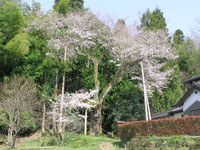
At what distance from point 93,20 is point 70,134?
8.92 meters

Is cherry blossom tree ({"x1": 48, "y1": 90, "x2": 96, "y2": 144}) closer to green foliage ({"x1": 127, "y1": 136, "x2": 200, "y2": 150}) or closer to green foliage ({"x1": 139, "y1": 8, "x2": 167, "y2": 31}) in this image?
green foliage ({"x1": 127, "y1": 136, "x2": 200, "y2": 150})

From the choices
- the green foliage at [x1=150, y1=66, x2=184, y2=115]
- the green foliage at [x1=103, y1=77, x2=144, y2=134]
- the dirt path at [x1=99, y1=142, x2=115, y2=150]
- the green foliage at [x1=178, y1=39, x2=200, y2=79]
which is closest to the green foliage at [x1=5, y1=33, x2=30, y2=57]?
the dirt path at [x1=99, y1=142, x2=115, y2=150]

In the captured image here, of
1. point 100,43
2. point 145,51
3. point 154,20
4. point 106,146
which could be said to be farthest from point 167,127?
point 154,20

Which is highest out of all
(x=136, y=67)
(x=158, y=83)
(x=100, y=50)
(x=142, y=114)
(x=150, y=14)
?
(x=150, y=14)

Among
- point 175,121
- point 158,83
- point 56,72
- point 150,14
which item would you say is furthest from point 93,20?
point 150,14

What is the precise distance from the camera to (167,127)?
9578mm

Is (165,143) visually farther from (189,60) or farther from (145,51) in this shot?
(189,60)

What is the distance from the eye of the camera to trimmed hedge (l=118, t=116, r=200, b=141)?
890 centimetres

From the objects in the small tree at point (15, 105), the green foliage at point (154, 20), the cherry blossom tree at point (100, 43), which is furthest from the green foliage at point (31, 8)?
the green foliage at point (154, 20)

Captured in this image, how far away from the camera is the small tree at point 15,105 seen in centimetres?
1055

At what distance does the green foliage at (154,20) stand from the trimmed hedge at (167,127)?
16.0m

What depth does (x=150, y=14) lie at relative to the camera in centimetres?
2706

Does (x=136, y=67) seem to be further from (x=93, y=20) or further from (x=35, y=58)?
→ (x=35, y=58)

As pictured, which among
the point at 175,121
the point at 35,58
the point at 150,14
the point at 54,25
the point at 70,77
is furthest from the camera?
the point at 150,14
